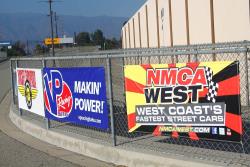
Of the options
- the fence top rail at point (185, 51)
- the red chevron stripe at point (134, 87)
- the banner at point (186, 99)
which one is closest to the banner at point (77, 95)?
the fence top rail at point (185, 51)

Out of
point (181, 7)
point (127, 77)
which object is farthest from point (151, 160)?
point (181, 7)

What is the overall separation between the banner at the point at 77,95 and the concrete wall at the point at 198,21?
616 centimetres

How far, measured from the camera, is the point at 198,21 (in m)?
17.9

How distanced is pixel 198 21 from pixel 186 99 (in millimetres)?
11028

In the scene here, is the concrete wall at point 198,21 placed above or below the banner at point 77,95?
above

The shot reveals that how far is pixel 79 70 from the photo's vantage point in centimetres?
955

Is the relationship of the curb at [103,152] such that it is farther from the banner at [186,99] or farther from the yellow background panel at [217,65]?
the yellow background panel at [217,65]

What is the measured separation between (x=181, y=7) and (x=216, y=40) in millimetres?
4100

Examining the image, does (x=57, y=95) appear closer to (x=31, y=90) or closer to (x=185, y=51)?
(x=31, y=90)

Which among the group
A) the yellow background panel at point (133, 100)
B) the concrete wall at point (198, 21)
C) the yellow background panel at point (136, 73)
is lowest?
the yellow background panel at point (133, 100)

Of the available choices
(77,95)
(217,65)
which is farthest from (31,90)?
(217,65)

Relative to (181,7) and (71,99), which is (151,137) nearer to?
(71,99)

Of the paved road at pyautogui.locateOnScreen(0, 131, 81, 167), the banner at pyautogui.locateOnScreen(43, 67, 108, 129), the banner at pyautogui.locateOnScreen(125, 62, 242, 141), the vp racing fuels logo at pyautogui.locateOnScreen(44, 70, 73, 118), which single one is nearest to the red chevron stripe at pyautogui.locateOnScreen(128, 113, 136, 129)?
the banner at pyautogui.locateOnScreen(125, 62, 242, 141)

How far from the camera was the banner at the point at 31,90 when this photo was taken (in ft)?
38.0
